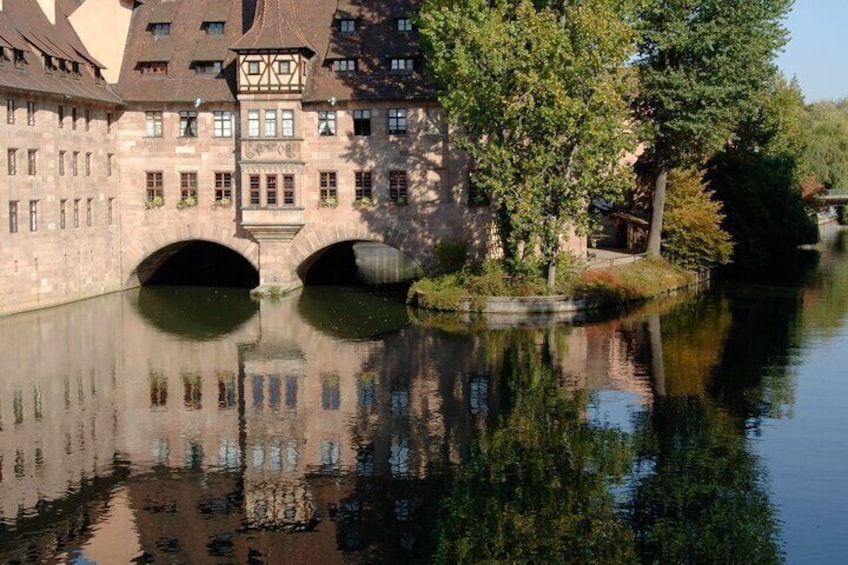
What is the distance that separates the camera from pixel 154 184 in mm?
59031

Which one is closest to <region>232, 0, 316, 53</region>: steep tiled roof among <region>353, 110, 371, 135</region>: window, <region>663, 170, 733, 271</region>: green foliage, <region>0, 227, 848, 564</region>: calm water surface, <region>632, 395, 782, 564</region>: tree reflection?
<region>353, 110, 371, 135</region>: window

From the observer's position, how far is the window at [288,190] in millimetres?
57062

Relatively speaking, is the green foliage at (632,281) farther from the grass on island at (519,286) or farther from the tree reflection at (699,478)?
the tree reflection at (699,478)

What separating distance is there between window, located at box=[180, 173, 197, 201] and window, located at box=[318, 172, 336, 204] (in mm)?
6332

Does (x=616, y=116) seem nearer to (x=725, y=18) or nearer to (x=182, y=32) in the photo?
(x=725, y=18)

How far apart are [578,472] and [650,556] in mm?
5157

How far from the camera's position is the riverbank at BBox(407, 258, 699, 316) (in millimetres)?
50938

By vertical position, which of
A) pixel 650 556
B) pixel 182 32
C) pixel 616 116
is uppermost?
pixel 182 32

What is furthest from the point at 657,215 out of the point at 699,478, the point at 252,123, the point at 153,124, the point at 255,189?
the point at 699,478

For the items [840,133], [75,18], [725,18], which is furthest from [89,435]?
[840,133]

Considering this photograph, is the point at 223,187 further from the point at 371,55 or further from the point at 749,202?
the point at 749,202

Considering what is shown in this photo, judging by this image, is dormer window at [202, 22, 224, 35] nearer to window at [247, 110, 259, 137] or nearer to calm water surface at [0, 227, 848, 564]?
window at [247, 110, 259, 137]

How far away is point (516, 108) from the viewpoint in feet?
160

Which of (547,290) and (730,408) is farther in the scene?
(547,290)
